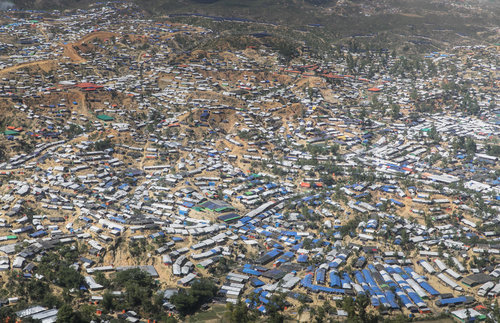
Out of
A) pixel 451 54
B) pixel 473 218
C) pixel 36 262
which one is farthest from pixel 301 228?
pixel 451 54

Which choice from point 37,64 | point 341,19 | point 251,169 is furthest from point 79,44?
point 341,19

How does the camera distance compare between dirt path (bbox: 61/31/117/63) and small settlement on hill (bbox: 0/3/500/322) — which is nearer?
small settlement on hill (bbox: 0/3/500/322)

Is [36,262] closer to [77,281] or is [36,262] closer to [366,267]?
[77,281]

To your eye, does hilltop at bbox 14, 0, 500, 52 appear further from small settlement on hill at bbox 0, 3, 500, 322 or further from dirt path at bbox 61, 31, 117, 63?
dirt path at bbox 61, 31, 117, 63

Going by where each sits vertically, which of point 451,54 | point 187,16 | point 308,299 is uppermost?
point 187,16

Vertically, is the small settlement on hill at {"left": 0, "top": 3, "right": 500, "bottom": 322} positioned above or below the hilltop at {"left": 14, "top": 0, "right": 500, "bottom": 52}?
below

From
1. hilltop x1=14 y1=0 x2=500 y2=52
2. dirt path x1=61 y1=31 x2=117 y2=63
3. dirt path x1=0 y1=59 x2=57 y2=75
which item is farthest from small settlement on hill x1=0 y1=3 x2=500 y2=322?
hilltop x1=14 y1=0 x2=500 y2=52

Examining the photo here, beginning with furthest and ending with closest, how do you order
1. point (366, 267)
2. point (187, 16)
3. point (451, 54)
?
point (187, 16) < point (451, 54) < point (366, 267)

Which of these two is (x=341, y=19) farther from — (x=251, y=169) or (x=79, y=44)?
(x=251, y=169)

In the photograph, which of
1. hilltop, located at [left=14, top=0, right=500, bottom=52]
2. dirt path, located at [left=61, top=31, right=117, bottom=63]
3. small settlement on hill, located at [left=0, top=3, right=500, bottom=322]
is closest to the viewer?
small settlement on hill, located at [left=0, top=3, right=500, bottom=322]

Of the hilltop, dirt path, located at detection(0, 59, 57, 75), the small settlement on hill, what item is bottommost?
the small settlement on hill

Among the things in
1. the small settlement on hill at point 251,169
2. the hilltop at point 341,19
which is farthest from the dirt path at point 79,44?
the hilltop at point 341,19
